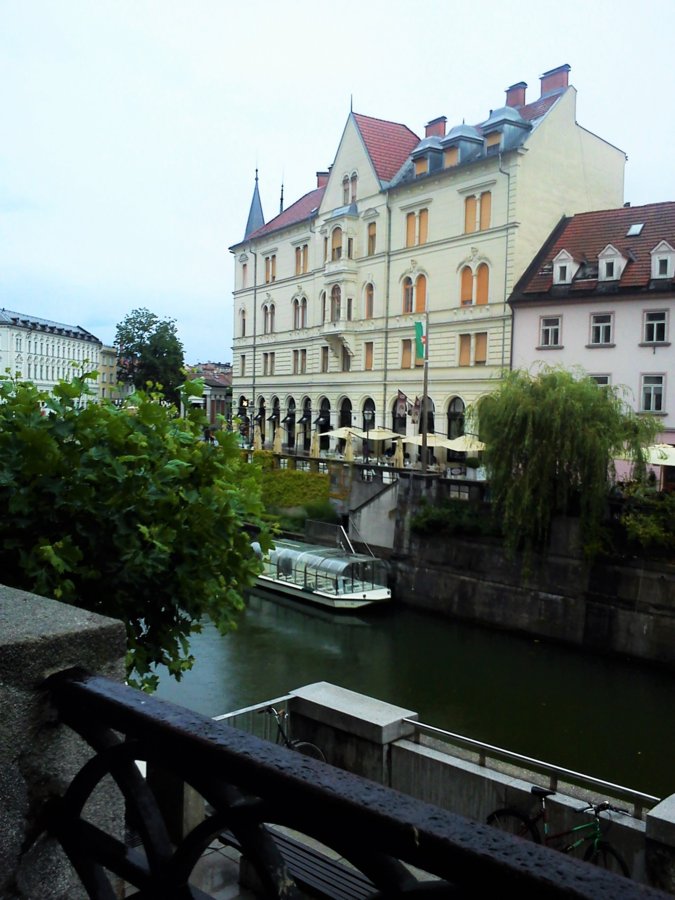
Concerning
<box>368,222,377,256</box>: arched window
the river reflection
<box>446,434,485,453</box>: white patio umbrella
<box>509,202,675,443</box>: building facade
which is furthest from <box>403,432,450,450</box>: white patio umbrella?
<box>368,222,377,256</box>: arched window

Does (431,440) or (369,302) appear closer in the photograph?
(431,440)

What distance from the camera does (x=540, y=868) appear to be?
130 cm

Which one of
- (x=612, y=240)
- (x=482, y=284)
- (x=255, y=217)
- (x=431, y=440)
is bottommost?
(x=431, y=440)

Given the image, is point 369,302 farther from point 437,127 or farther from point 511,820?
point 511,820

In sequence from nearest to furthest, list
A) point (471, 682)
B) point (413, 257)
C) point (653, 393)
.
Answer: point (471, 682) < point (653, 393) < point (413, 257)

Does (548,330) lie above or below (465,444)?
above

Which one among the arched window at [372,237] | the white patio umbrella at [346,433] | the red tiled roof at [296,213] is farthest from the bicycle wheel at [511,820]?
the red tiled roof at [296,213]

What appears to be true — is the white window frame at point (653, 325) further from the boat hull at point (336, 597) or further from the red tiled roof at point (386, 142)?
the red tiled roof at point (386, 142)

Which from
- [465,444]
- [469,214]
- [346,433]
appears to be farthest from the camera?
[346,433]

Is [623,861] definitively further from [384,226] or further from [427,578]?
[384,226]

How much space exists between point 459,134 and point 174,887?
4432 centimetres

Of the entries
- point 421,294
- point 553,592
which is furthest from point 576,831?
point 421,294

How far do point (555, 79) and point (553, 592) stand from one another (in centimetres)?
2856

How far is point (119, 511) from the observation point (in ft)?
26.4
